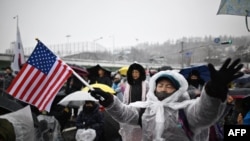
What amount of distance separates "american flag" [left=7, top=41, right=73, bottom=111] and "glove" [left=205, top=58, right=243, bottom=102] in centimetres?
A: 200

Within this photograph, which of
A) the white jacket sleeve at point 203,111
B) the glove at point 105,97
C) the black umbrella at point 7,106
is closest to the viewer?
the white jacket sleeve at point 203,111

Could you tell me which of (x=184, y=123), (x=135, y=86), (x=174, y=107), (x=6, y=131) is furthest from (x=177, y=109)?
(x=135, y=86)

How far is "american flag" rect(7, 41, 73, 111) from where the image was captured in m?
3.54

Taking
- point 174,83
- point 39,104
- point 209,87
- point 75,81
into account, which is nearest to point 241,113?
point 174,83

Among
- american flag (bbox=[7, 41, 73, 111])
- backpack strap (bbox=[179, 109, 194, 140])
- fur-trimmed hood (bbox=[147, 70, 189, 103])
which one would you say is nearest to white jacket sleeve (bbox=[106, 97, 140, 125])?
fur-trimmed hood (bbox=[147, 70, 189, 103])

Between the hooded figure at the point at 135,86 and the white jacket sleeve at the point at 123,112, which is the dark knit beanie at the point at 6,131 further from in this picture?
the hooded figure at the point at 135,86

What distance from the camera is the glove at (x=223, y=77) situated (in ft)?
6.83

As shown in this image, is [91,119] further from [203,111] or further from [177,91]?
[203,111]

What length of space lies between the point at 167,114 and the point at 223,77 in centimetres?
72

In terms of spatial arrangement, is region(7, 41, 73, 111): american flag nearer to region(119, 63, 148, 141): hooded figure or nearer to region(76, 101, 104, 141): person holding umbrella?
region(76, 101, 104, 141): person holding umbrella

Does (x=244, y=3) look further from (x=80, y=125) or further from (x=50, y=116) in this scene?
(x=50, y=116)

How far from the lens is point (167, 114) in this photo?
2625mm

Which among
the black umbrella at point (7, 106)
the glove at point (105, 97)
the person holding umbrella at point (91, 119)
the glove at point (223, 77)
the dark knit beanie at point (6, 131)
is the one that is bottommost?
the person holding umbrella at point (91, 119)

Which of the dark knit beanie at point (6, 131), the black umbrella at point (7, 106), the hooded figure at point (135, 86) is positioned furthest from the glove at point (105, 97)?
the hooded figure at point (135, 86)
